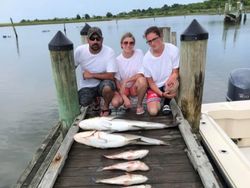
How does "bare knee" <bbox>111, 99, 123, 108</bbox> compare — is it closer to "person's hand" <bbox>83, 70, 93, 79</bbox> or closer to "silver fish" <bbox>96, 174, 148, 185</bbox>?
"person's hand" <bbox>83, 70, 93, 79</bbox>

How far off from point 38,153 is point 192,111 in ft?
9.30

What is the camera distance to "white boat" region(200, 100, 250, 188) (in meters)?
3.11

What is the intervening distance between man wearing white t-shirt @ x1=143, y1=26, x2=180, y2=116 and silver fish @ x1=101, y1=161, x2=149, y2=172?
4.66 feet

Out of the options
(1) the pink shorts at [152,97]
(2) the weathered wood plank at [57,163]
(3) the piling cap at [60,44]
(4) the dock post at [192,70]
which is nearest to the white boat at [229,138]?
(4) the dock post at [192,70]

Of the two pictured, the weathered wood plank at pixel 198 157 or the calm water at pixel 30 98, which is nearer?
the weathered wood plank at pixel 198 157

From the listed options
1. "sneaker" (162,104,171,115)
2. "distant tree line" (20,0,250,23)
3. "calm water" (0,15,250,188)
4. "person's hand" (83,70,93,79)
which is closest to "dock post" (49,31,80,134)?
"person's hand" (83,70,93,79)

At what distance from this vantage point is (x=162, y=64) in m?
4.42

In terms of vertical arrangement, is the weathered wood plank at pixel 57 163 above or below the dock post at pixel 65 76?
below

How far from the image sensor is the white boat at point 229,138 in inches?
122

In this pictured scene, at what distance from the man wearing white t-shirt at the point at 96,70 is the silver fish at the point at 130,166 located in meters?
1.50

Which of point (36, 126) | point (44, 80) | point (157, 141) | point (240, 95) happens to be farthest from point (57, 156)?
point (44, 80)

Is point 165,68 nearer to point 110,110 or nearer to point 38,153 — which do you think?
point 110,110

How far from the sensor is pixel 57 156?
3322 millimetres

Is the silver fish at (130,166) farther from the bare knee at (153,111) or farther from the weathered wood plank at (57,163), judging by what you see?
the bare knee at (153,111)
